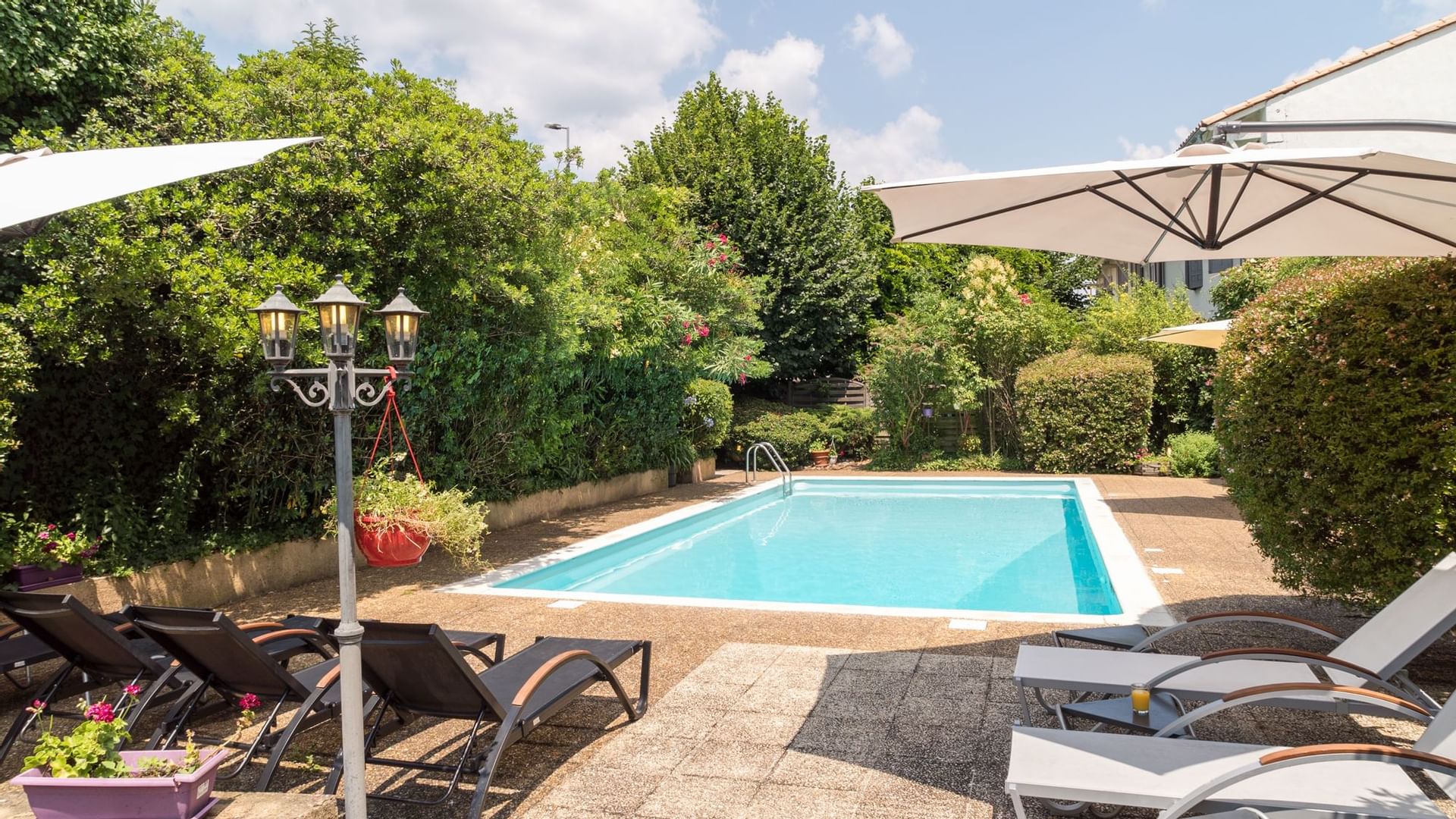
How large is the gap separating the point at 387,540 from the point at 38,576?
8.40 feet

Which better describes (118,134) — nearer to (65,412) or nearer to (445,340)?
(65,412)

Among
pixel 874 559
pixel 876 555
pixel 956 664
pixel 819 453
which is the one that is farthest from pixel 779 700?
pixel 819 453

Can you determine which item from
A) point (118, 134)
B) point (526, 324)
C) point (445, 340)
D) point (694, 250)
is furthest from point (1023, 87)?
point (118, 134)

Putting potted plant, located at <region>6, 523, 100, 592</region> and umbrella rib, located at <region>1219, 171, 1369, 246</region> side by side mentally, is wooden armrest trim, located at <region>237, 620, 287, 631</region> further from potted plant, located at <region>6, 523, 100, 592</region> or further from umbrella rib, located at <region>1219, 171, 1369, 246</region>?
umbrella rib, located at <region>1219, 171, 1369, 246</region>

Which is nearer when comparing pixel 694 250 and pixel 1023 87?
pixel 1023 87

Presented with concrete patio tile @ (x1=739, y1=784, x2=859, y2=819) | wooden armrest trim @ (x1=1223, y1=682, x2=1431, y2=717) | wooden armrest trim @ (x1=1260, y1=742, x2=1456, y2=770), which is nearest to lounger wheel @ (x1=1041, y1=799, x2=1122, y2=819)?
wooden armrest trim @ (x1=1223, y1=682, x2=1431, y2=717)

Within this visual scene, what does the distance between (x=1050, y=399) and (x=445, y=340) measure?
12237 mm

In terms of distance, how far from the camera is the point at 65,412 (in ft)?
22.1

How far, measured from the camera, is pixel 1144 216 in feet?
14.7

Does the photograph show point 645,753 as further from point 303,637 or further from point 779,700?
point 303,637

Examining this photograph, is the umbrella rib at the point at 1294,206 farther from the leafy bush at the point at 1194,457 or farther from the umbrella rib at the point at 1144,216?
the leafy bush at the point at 1194,457

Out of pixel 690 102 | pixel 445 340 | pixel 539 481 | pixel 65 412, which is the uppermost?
pixel 690 102

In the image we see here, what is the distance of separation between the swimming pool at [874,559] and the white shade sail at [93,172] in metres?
4.92

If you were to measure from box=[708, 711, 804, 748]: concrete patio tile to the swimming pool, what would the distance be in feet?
8.54
